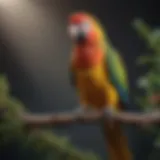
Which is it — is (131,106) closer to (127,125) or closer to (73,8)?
(127,125)

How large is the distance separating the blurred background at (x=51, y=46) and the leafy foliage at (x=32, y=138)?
2 cm

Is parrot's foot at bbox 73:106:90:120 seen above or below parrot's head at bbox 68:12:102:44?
below

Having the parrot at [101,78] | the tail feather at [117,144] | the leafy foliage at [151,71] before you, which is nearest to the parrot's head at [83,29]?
the parrot at [101,78]

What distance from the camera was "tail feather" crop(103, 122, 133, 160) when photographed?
4.68ft

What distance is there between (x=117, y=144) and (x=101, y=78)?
0.68 feet

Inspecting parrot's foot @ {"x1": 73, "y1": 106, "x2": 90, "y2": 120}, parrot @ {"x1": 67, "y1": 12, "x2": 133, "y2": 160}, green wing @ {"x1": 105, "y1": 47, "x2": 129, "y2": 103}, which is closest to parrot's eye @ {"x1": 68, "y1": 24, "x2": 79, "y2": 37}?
parrot @ {"x1": 67, "y1": 12, "x2": 133, "y2": 160}

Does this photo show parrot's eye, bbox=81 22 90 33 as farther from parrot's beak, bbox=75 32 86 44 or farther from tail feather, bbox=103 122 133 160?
tail feather, bbox=103 122 133 160

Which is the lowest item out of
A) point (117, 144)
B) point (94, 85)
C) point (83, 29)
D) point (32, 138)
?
point (32, 138)

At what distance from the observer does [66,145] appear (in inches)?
57.5

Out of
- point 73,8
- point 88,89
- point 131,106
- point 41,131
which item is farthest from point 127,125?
point 73,8

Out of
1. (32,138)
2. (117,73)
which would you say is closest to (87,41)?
(117,73)

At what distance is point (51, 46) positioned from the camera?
152 cm

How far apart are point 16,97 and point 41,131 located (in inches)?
5.3

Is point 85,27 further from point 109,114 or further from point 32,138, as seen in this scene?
point 32,138
